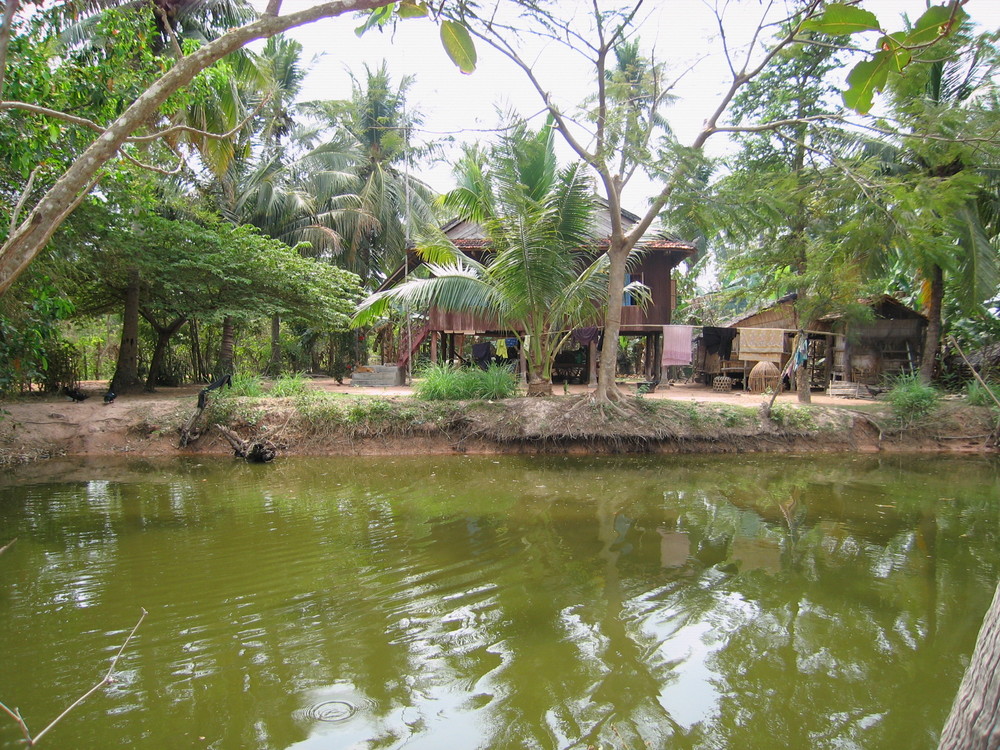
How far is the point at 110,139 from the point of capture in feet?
7.34

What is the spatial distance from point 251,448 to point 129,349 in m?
5.33

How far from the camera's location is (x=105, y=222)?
9547mm

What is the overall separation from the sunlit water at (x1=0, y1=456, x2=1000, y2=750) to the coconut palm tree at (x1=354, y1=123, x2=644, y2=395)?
408cm

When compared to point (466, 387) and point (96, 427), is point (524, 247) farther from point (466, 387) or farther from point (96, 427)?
point (96, 427)

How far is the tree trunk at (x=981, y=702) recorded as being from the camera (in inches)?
42.7

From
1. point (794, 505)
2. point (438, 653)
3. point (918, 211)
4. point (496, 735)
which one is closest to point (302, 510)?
point (438, 653)

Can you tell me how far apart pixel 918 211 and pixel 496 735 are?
9.52 m

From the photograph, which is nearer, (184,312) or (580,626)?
(580,626)

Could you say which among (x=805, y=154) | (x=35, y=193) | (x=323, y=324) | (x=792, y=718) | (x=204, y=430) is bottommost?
(x=792, y=718)

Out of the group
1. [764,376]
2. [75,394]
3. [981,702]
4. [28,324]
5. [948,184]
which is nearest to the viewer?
[981,702]

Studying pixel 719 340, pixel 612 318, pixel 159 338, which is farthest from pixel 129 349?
pixel 719 340

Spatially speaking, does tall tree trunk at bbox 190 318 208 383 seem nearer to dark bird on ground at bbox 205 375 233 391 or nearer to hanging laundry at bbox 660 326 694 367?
dark bird on ground at bbox 205 375 233 391

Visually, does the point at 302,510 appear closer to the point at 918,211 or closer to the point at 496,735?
the point at 496,735

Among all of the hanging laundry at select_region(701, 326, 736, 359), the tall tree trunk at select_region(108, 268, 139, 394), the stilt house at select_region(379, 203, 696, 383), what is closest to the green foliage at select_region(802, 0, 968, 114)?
the stilt house at select_region(379, 203, 696, 383)
